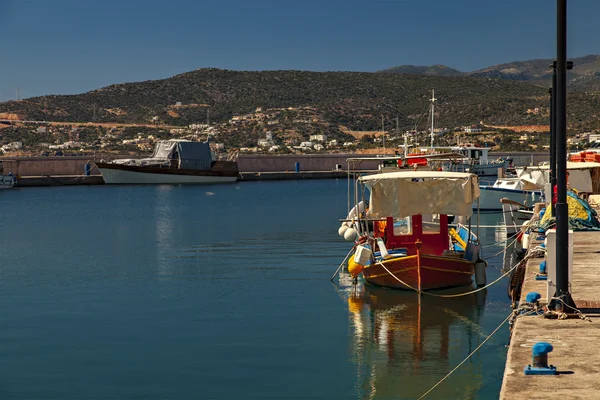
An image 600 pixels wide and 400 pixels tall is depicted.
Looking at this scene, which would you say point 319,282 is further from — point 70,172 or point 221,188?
point 70,172

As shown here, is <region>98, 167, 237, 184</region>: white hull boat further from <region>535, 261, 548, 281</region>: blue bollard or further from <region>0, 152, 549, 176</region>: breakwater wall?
<region>535, 261, 548, 281</region>: blue bollard

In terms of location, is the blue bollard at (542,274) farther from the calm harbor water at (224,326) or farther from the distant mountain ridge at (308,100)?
the distant mountain ridge at (308,100)

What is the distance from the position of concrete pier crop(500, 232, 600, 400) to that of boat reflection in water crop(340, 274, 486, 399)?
195cm

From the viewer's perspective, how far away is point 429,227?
26.0 meters

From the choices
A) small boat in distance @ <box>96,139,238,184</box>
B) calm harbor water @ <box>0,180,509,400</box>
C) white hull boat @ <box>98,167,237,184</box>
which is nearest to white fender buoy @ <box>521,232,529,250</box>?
calm harbor water @ <box>0,180,509,400</box>

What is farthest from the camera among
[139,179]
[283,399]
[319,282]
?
[139,179]

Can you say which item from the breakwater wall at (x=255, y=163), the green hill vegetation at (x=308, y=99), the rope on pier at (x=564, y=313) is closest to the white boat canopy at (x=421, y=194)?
the rope on pier at (x=564, y=313)

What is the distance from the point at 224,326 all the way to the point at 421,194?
6.54 m

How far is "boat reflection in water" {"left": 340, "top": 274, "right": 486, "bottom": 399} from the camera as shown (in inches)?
568

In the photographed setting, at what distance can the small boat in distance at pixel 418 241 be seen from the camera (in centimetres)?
2223

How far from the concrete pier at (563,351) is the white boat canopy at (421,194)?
756cm

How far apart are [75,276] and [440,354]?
14682 millimetres

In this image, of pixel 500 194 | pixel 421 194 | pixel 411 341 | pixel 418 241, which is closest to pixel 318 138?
pixel 500 194

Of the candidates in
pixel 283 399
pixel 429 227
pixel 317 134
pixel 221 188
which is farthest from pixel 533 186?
pixel 317 134
